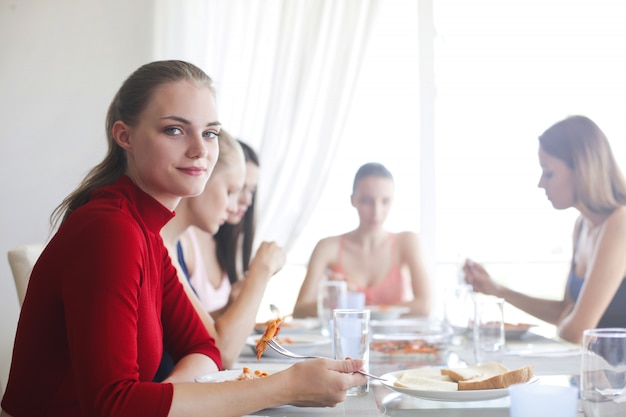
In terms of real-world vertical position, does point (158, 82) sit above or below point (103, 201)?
above

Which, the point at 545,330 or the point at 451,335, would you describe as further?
the point at 545,330

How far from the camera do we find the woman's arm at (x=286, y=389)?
1133 millimetres

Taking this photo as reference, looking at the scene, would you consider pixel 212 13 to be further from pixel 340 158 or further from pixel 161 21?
pixel 340 158

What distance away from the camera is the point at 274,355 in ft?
6.33

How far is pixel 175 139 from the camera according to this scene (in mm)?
1380

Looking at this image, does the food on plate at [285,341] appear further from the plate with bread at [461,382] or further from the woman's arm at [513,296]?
the woman's arm at [513,296]

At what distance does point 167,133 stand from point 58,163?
259 cm

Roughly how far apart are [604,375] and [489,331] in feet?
2.29

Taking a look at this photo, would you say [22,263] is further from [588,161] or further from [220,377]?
[588,161]

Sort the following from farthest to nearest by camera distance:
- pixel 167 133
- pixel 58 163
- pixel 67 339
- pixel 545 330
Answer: pixel 545 330 → pixel 58 163 → pixel 167 133 → pixel 67 339

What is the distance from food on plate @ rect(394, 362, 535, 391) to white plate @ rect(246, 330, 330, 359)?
0.60 m

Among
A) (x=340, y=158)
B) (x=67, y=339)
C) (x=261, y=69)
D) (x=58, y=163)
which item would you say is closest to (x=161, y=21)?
(x=261, y=69)

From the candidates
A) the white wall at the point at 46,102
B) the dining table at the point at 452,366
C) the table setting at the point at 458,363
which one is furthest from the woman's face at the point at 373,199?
the dining table at the point at 452,366

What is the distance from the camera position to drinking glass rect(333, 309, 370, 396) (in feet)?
4.37
